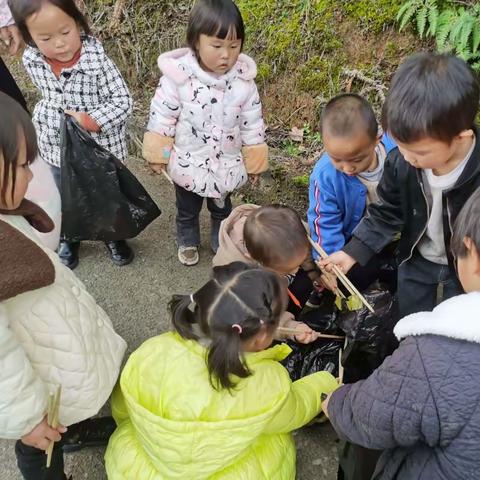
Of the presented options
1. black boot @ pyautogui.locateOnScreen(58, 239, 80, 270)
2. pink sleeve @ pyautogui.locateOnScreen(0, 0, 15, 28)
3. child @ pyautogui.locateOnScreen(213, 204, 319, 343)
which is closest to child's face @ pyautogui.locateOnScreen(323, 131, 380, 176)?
child @ pyautogui.locateOnScreen(213, 204, 319, 343)

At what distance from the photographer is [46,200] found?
7.96 feet

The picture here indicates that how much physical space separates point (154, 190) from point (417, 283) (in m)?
2.31

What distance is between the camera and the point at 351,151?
94.3 inches

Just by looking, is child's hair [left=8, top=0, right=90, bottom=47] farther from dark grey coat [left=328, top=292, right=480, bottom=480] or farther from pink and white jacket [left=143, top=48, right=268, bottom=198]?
dark grey coat [left=328, top=292, right=480, bottom=480]

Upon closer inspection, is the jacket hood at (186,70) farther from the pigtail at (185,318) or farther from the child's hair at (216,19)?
the pigtail at (185,318)

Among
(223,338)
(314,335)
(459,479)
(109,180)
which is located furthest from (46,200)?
(459,479)

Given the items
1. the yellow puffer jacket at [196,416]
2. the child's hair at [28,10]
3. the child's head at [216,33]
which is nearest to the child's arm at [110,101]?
the child's hair at [28,10]

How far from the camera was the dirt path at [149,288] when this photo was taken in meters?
2.40

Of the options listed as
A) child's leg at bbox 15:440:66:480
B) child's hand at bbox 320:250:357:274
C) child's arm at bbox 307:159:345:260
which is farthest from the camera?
child's arm at bbox 307:159:345:260

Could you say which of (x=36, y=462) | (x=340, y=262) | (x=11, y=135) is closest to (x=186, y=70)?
(x=340, y=262)

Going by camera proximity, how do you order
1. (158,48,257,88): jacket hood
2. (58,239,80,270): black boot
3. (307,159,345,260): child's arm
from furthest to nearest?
(58,239,80,270): black boot < (158,48,257,88): jacket hood < (307,159,345,260): child's arm

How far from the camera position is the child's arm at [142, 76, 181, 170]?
2863 mm

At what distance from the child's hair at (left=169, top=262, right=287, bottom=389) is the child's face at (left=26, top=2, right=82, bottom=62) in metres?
1.62

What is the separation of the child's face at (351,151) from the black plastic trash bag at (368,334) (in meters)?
0.60
